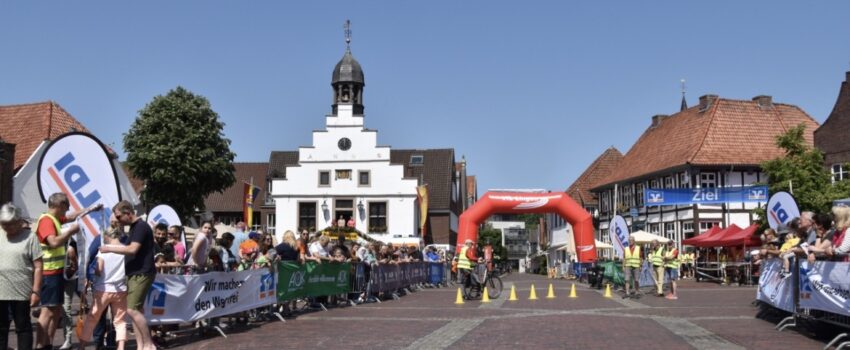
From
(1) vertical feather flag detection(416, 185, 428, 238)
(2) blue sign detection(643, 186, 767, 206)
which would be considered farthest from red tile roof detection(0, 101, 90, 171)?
(2) blue sign detection(643, 186, 767, 206)

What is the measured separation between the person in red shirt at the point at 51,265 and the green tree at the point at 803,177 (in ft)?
109

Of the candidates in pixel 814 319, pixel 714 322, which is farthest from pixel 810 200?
pixel 814 319

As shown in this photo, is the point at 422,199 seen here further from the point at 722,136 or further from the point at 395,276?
the point at 395,276

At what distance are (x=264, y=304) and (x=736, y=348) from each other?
7.76 metres

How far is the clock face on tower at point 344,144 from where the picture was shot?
202ft

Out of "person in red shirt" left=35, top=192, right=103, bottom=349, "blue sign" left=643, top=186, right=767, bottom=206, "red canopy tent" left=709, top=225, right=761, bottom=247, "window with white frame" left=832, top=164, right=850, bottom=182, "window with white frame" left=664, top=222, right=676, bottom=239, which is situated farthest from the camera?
"window with white frame" left=664, top=222, right=676, bottom=239

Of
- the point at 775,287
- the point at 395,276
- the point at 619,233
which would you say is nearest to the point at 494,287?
the point at 395,276

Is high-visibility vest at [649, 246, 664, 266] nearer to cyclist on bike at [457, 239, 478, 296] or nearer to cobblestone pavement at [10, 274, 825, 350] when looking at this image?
cobblestone pavement at [10, 274, 825, 350]

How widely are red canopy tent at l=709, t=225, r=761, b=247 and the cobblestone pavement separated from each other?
18507 mm

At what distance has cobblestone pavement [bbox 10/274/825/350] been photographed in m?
11.9

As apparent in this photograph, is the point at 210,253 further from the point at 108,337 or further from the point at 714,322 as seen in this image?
the point at 714,322

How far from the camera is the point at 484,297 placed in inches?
906

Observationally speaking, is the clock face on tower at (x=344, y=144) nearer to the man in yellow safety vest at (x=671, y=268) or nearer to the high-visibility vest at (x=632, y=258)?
the high-visibility vest at (x=632, y=258)

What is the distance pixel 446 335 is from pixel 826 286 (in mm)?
5098
